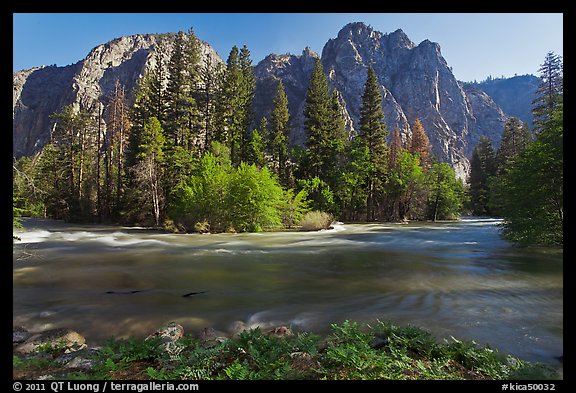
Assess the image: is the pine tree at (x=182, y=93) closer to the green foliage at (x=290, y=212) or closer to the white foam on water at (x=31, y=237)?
the green foliage at (x=290, y=212)

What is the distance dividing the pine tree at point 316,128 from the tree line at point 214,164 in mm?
139

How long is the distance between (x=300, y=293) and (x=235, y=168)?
89.3ft

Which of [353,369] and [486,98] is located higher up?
[486,98]

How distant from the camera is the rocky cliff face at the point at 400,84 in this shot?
139 m

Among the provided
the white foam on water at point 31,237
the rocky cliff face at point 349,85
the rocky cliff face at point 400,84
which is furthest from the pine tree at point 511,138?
the rocky cliff face at point 400,84

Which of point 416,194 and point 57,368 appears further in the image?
point 416,194

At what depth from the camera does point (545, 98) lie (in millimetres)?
34312

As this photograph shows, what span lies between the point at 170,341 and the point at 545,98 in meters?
44.8

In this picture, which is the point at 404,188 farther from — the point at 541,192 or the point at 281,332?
the point at 281,332

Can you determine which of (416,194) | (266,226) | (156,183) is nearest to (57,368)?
(266,226)

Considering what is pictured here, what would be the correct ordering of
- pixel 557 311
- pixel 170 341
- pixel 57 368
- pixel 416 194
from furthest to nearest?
pixel 416 194
pixel 557 311
pixel 170 341
pixel 57 368

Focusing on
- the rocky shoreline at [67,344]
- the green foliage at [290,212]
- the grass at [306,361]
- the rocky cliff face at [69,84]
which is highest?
the rocky cliff face at [69,84]

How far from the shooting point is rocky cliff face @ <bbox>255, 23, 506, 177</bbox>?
139m

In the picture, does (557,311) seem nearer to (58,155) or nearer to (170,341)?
(170,341)
